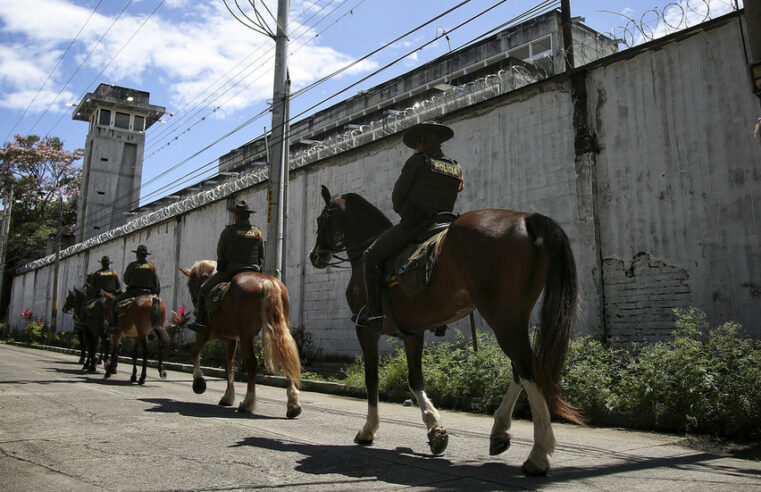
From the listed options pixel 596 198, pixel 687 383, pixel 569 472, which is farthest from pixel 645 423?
pixel 596 198

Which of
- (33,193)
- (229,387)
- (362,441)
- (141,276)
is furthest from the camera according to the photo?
(33,193)

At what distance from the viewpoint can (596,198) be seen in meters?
9.65

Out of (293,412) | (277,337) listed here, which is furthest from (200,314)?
(293,412)

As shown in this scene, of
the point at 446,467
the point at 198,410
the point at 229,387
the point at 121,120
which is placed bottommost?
the point at 446,467

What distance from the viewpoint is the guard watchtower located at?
48281mm

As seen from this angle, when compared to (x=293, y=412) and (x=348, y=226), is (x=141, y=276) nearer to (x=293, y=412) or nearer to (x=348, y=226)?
(x=293, y=412)

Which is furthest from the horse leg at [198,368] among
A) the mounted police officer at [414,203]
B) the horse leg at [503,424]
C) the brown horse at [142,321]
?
the horse leg at [503,424]

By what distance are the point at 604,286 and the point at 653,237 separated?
1113mm

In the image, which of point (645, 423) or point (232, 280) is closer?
point (645, 423)

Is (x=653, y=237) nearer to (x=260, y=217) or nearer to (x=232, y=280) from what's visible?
(x=232, y=280)

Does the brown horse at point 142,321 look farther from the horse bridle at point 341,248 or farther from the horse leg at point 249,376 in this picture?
the horse bridle at point 341,248

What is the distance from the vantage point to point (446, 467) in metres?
4.14

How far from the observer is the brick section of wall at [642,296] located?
8500 mm

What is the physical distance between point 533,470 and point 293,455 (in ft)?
6.21
